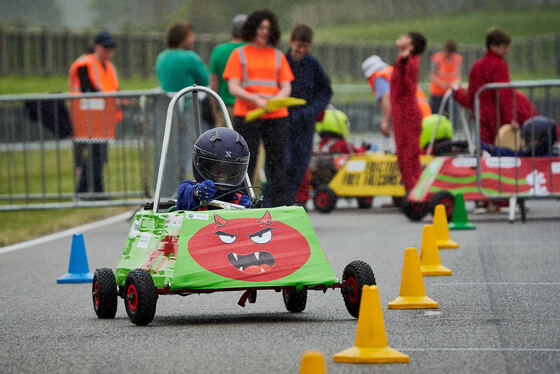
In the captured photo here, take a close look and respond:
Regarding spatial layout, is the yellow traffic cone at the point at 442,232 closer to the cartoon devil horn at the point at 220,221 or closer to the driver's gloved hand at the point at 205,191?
the driver's gloved hand at the point at 205,191

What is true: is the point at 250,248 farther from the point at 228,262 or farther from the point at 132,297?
the point at 132,297

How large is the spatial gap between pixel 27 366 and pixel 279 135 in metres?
6.60

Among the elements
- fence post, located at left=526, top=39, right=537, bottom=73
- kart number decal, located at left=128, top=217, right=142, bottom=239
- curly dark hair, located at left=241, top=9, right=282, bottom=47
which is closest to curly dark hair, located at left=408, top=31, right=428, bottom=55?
curly dark hair, located at left=241, top=9, right=282, bottom=47

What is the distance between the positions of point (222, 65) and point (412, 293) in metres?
5.69

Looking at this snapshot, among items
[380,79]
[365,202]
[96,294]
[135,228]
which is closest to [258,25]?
[380,79]

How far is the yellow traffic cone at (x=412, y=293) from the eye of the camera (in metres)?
7.34

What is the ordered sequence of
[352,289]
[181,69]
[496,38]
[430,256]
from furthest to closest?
[496,38], [181,69], [430,256], [352,289]

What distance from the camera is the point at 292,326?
6.76m

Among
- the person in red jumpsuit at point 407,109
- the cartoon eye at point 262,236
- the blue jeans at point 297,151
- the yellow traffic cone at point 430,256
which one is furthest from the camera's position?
the person in red jumpsuit at point 407,109

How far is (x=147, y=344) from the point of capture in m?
6.25

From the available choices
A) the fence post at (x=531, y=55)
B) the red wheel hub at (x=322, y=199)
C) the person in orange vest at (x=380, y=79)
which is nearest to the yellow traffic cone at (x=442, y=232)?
the person in orange vest at (x=380, y=79)

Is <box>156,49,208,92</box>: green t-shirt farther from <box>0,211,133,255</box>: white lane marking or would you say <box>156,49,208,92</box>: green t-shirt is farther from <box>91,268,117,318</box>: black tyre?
<box>91,268,117,318</box>: black tyre

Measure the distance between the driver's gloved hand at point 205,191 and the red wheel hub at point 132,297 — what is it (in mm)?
760

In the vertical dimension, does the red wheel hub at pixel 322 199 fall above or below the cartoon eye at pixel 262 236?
below
